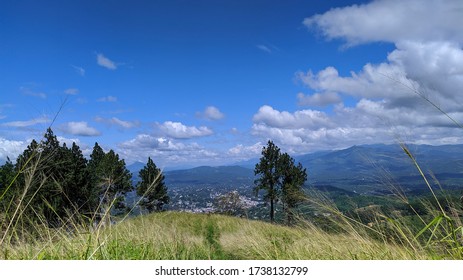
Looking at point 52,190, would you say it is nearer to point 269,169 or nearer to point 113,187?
point 113,187

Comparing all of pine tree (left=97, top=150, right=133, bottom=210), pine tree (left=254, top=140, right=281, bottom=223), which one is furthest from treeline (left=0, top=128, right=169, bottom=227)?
pine tree (left=254, top=140, right=281, bottom=223)

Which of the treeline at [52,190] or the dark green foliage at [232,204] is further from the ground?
the treeline at [52,190]

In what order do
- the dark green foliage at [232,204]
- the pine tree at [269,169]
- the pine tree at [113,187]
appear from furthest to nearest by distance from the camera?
the pine tree at [269,169] < the dark green foliage at [232,204] < the pine tree at [113,187]

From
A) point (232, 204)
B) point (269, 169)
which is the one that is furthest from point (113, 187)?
point (269, 169)

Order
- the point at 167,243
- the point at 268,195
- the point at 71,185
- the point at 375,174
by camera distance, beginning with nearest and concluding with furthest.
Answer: the point at 375,174, the point at 167,243, the point at 71,185, the point at 268,195

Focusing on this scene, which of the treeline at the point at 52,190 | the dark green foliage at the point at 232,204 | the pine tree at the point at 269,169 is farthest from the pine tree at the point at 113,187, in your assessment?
the pine tree at the point at 269,169

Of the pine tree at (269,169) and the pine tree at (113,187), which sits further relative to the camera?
the pine tree at (269,169)

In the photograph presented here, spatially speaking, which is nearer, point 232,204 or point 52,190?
point 52,190

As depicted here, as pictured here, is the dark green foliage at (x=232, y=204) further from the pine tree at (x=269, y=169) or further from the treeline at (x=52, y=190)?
the pine tree at (x=269, y=169)

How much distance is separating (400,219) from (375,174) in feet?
2.44

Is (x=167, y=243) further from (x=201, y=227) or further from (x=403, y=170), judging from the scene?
(x=201, y=227)

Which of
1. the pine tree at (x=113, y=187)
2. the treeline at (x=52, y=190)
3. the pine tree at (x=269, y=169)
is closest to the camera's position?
the treeline at (x=52, y=190)

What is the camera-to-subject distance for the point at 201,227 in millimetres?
32469
